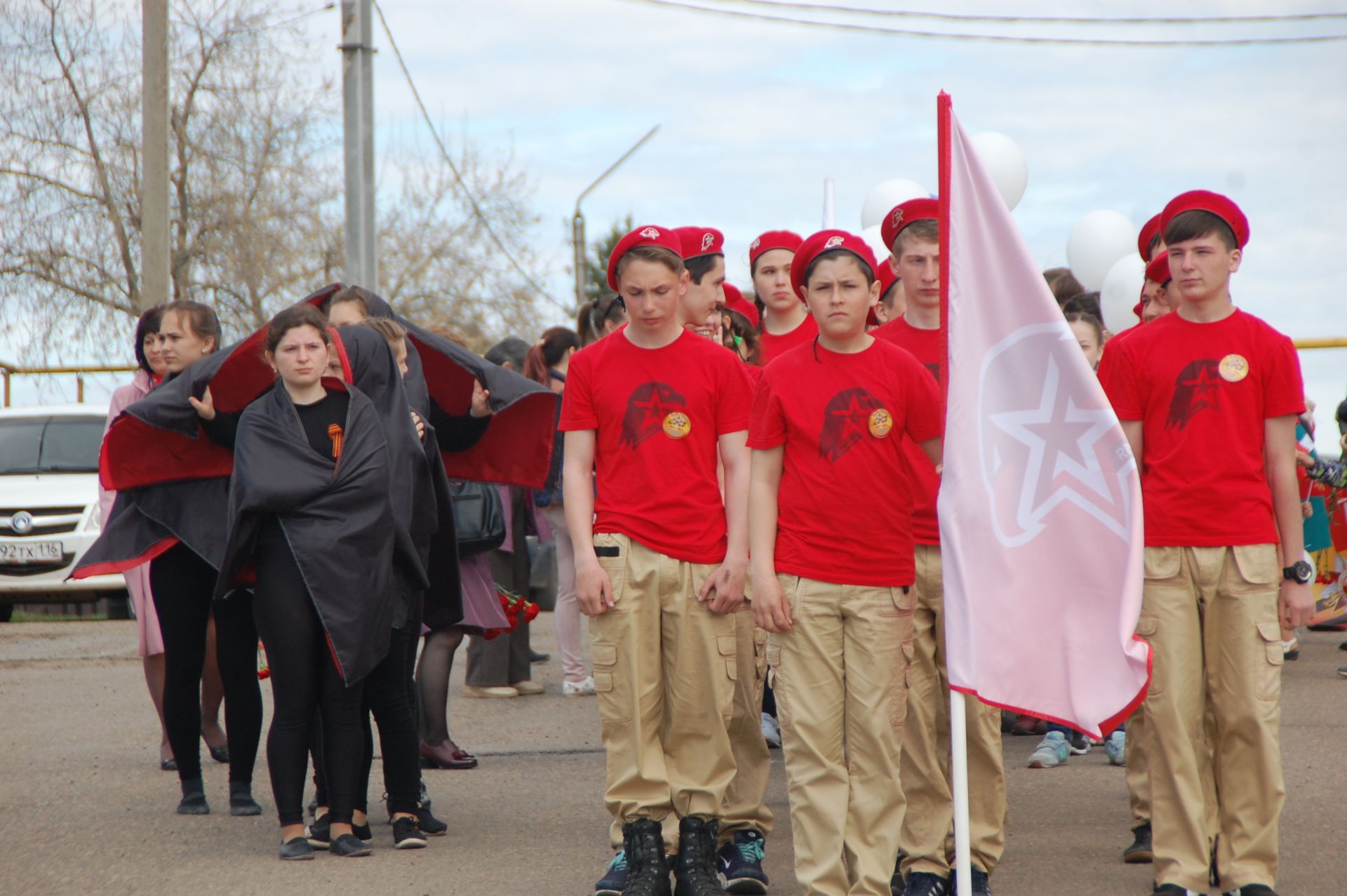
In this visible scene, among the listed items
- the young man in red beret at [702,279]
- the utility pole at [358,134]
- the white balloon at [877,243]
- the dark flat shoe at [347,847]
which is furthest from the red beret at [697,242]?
the utility pole at [358,134]

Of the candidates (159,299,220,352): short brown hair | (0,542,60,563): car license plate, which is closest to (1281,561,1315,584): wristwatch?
(159,299,220,352): short brown hair

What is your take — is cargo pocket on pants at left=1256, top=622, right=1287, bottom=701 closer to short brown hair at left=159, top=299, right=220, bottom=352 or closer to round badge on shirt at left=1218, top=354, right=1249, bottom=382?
round badge on shirt at left=1218, top=354, right=1249, bottom=382

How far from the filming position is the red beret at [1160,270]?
17.9 ft

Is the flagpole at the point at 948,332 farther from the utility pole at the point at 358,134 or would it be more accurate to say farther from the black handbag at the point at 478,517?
the utility pole at the point at 358,134

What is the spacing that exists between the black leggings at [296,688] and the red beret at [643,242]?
4.75 feet

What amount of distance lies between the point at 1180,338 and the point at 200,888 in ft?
11.6

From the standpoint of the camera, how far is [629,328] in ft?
16.2

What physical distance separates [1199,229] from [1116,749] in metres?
3.00

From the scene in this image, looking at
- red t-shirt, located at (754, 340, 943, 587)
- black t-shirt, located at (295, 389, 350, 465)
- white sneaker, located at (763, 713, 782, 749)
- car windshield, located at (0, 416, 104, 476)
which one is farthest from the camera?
car windshield, located at (0, 416, 104, 476)


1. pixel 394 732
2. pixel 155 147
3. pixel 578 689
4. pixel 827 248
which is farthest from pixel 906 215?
pixel 155 147

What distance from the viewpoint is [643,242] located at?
4918mm

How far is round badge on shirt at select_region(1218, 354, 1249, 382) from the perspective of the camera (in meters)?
4.58

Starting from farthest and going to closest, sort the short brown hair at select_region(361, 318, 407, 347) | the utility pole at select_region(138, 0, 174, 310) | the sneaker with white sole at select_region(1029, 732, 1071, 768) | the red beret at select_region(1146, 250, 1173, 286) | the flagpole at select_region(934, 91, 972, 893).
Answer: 1. the utility pole at select_region(138, 0, 174, 310)
2. the sneaker with white sole at select_region(1029, 732, 1071, 768)
3. the short brown hair at select_region(361, 318, 407, 347)
4. the red beret at select_region(1146, 250, 1173, 286)
5. the flagpole at select_region(934, 91, 972, 893)

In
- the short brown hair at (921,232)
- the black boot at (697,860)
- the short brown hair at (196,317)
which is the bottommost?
the black boot at (697,860)
